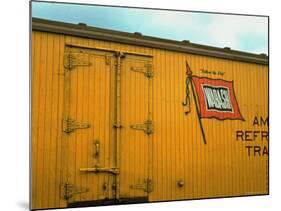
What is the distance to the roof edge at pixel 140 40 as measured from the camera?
440cm

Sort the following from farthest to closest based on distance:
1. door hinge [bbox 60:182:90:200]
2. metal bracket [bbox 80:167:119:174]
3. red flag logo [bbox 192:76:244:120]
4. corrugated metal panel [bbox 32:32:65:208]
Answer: red flag logo [bbox 192:76:244:120] → metal bracket [bbox 80:167:119:174] → door hinge [bbox 60:182:90:200] → corrugated metal panel [bbox 32:32:65:208]

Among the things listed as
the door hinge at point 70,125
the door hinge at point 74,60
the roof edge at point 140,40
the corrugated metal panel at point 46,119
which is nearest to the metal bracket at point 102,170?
the corrugated metal panel at point 46,119

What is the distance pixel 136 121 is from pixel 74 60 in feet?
3.20

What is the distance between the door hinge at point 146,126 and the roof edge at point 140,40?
0.91 m

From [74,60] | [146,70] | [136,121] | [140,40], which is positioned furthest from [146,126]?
[74,60]

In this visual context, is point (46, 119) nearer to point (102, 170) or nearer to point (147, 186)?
point (102, 170)

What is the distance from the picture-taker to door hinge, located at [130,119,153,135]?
4727 mm

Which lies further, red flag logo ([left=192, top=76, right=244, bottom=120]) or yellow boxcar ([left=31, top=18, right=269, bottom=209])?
red flag logo ([left=192, top=76, right=244, bottom=120])

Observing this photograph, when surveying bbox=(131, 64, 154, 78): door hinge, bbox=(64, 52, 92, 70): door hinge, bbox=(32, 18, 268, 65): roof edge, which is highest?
bbox=(32, 18, 268, 65): roof edge

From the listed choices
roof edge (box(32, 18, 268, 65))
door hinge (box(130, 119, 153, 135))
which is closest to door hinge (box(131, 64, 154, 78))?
roof edge (box(32, 18, 268, 65))

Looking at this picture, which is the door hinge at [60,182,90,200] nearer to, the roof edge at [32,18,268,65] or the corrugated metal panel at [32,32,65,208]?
the corrugated metal panel at [32,32,65,208]

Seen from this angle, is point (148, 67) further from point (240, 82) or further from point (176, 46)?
point (240, 82)

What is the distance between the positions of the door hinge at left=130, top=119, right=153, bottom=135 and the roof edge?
906mm

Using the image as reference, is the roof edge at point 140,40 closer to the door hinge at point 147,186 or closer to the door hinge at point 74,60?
the door hinge at point 74,60
